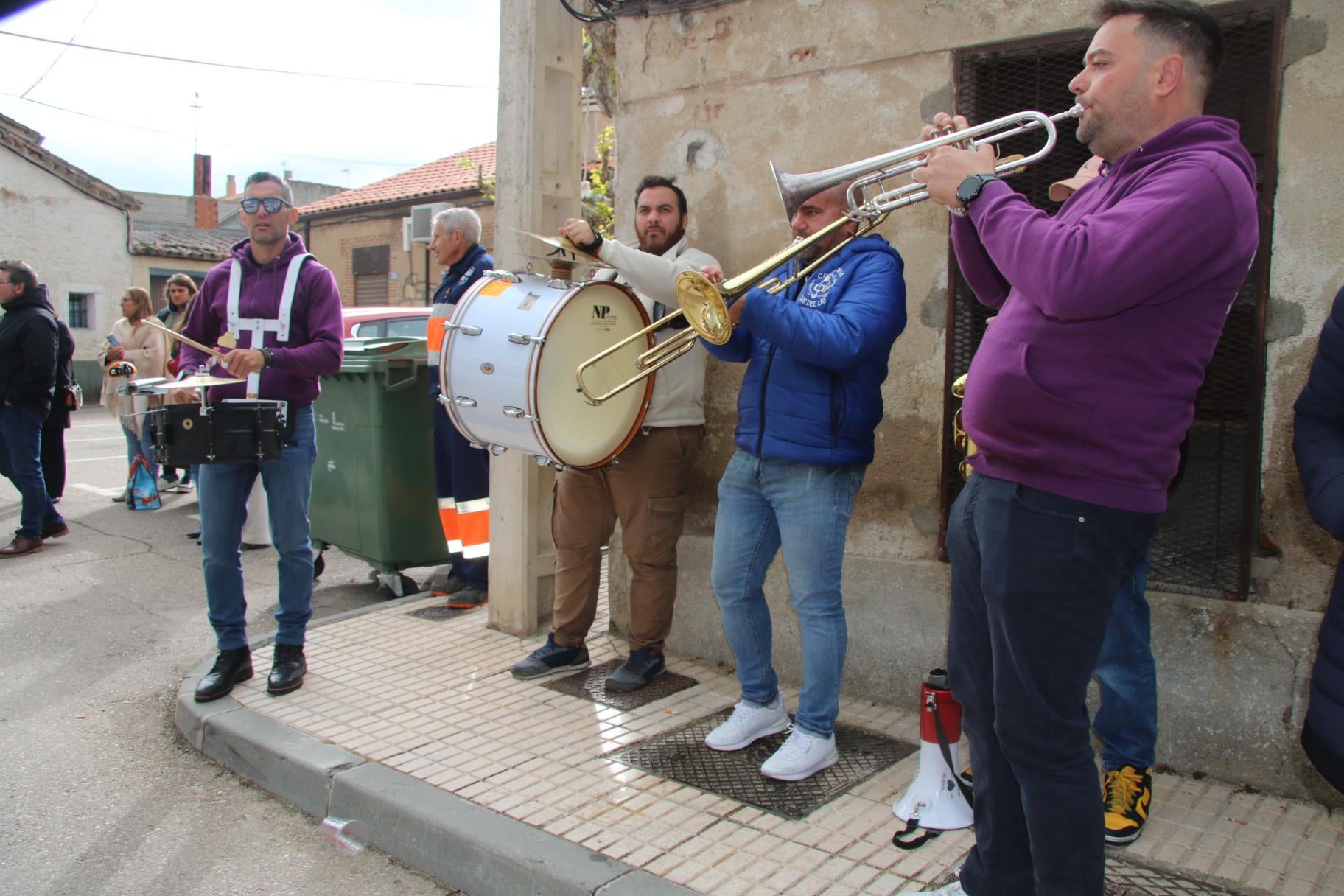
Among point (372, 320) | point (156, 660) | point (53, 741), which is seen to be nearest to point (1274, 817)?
point (53, 741)

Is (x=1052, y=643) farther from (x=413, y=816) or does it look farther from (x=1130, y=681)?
(x=413, y=816)

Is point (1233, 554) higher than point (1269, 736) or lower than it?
higher

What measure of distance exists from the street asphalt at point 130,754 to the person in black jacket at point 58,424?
2.97 ft

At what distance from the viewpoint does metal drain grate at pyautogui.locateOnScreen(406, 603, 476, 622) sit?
554 centimetres

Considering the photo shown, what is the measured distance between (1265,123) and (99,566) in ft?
23.1

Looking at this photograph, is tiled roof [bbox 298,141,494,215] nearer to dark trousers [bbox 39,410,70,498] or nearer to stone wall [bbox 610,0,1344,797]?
dark trousers [bbox 39,410,70,498]

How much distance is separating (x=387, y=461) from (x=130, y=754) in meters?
2.31

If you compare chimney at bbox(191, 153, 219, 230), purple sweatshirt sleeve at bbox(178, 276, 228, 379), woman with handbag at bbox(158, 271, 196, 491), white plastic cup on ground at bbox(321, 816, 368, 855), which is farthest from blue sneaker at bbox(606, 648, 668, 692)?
chimney at bbox(191, 153, 219, 230)

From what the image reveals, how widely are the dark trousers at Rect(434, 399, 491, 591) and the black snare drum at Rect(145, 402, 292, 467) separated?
1.52 meters

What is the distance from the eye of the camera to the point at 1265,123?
3.38 m

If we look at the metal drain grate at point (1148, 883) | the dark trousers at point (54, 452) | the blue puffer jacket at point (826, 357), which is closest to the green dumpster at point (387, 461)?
the blue puffer jacket at point (826, 357)

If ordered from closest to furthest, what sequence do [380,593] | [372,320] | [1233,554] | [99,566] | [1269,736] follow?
[1269,736] → [1233,554] → [380,593] → [99,566] → [372,320]

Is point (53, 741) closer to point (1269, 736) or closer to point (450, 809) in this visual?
point (450, 809)

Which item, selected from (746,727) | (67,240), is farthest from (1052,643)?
(67,240)
